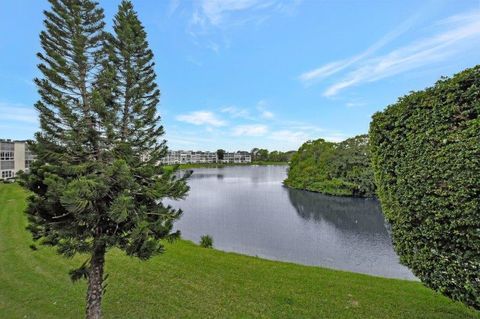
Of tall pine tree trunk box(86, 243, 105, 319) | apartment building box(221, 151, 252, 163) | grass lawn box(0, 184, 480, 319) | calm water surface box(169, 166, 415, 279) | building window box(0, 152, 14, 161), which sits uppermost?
apartment building box(221, 151, 252, 163)

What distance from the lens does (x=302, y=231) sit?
66.4 ft

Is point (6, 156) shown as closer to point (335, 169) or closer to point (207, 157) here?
point (335, 169)

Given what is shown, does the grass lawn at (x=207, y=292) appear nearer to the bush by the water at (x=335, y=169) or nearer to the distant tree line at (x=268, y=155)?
A: the bush by the water at (x=335, y=169)

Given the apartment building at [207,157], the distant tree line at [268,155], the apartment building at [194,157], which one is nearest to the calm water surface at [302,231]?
the apartment building at [194,157]

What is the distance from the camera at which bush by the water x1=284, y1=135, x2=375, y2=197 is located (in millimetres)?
38094

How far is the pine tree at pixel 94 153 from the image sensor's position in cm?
439

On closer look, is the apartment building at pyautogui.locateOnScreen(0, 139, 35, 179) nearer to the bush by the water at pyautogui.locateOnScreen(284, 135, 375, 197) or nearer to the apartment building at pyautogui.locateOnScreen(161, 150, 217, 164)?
the bush by the water at pyautogui.locateOnScreen(284, 135, 375, 197)

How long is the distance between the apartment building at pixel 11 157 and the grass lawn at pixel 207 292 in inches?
1432

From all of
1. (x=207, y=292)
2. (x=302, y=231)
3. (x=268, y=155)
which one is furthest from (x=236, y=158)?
(x=207, y=292)

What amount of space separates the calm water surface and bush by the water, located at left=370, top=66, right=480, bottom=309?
10.1 m

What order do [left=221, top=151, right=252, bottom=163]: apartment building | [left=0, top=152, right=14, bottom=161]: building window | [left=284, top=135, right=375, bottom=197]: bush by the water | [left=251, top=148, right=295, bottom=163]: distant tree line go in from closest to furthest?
[left=0, top=152, right=14, bottom=161]: building window < [left=284, top=135, right=375, bottom=197]: bush by the water < [left=251, top=148, right=295, bottom=163]: distant tree line < [left=221, top=151, right=252, bottom=163]: apartment building

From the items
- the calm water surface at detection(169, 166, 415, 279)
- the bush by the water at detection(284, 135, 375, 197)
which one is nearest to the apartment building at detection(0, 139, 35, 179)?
→ the calm water surface at detection(169, 166, 415, 279)

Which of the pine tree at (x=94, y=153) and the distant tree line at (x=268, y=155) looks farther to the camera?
the distant tree line at (x=268, y=155)

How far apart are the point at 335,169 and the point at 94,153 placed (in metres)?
42.8
